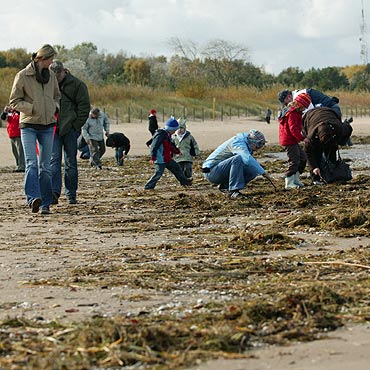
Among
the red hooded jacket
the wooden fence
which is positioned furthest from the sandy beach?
the wooden fence

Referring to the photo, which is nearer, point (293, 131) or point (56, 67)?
point (56, 67)

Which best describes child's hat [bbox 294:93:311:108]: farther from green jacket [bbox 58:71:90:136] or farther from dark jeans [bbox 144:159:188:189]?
green jacket [bbox 58:71:90:136]

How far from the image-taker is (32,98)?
12562mm

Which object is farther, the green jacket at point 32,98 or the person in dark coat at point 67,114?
the person in dark coat at point 67,114

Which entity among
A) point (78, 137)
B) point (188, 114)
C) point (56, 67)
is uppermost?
point (56, 67)

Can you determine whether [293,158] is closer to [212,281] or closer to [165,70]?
[212,281]

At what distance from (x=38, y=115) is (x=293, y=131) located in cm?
433

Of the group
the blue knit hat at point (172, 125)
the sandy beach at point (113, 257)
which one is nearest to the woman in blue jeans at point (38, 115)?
the sandy beach at point (113, 257)

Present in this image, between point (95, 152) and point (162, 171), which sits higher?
point (95, 152)

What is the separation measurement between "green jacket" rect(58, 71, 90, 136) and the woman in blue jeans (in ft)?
1.95

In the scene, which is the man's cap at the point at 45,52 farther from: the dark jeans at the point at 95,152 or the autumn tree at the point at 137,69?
the autumn tree at the point at 137,69

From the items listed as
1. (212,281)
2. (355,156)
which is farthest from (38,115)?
(355,156)

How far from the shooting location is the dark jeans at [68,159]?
1365cm

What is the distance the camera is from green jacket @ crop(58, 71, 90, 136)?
13.5 meters
